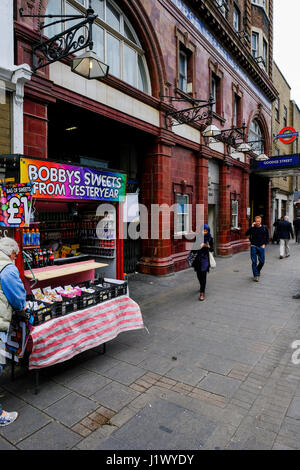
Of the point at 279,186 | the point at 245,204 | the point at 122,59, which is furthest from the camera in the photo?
the point at 279,186

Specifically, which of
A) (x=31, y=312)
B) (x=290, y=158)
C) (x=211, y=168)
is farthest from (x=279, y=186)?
(x=31, y=312)

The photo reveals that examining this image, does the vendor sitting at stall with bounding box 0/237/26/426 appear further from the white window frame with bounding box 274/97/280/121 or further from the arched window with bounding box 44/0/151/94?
the white window frame with bounding box 274/97/280/121

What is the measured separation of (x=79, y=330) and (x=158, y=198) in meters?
6.63

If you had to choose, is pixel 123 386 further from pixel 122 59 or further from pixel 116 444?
pixel 122 59

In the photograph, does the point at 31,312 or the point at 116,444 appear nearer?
the point at 116,444

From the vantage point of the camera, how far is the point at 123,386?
386 centimetres

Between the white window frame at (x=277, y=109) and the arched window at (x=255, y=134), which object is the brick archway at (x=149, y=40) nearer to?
the arched window at (x=255, y=134)

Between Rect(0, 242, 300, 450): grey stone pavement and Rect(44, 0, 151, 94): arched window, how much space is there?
709cm

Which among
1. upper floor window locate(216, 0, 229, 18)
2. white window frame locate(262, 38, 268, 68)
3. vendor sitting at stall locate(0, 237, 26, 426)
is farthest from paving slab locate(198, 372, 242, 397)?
white window frame locate(262, 38, 268, 68)

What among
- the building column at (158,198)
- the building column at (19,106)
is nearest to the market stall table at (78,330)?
the building column at (19,106)

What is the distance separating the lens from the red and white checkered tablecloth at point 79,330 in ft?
12.1

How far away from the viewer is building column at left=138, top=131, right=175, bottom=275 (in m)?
10.2

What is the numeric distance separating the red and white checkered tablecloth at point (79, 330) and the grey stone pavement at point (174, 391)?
0.38 meters

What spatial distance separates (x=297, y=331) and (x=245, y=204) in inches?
520
